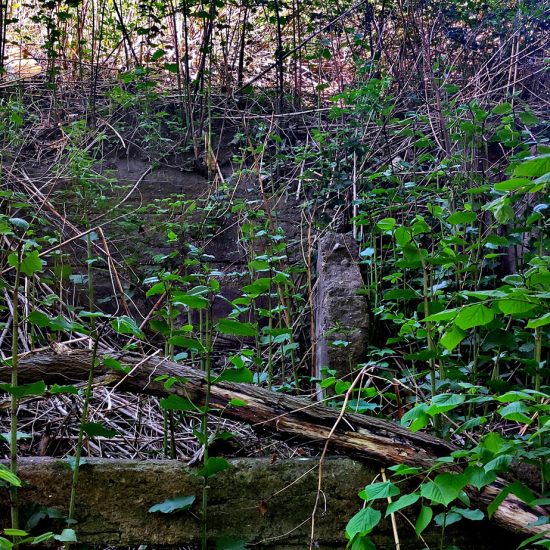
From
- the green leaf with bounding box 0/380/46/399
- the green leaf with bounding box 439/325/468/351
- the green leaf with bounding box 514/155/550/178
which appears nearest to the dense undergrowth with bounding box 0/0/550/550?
the green leaf with bounding box 0/380/46/399

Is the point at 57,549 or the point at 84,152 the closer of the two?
the point at 57,549

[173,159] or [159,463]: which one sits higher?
[173,159]

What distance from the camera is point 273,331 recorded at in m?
3.08

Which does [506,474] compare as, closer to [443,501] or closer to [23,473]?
[443,501]

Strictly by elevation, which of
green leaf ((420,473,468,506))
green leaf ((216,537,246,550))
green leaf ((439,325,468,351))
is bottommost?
green leaf ((216,537,246,550))

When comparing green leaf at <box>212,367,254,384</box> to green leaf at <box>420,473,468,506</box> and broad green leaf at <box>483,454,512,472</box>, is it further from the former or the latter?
broad green leaf at <box>483,454,512,472</box>

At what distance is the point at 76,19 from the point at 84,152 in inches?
101

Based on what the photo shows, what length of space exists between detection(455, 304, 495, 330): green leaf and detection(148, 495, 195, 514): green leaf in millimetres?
1248

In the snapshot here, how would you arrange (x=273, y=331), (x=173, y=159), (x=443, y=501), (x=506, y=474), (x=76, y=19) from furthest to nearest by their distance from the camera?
1. (x=76, y=19)
2. (x=173, y=159)
3. (x=273, y=331)
4. (x=506, y=474)
5. (x=443, y=501)

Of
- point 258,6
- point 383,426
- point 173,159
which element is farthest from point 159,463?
point 258,6

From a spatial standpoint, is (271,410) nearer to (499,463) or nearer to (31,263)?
(499,463)

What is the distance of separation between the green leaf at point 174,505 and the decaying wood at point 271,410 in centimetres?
35

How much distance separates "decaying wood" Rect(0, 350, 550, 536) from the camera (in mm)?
2381

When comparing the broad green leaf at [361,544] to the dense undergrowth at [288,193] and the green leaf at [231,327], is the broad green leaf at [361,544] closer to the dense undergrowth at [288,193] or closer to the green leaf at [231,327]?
the dense undergrowth at [288,193]
